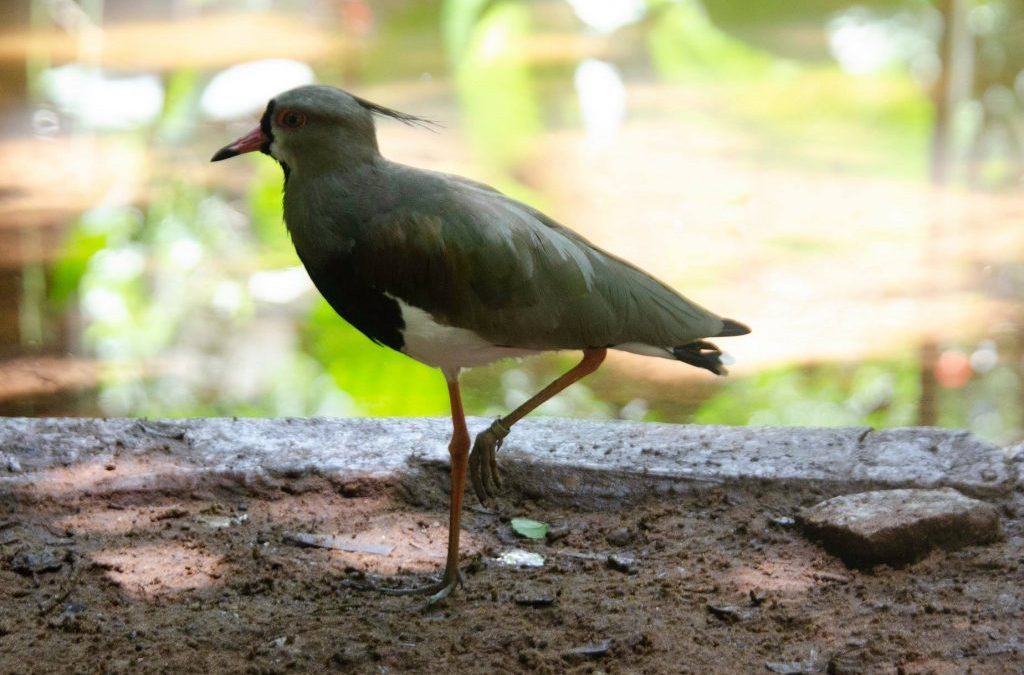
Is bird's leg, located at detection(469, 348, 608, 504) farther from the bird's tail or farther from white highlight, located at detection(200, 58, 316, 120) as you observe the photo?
white highlight, located at detection(200, 58, 316, 120)

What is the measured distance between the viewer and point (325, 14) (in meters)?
11.6

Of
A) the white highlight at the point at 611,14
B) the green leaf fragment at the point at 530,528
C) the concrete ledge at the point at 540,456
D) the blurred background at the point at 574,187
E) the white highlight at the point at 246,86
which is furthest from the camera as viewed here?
the white highlight at the point at 611,14

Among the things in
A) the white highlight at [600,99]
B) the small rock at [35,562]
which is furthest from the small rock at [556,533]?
the white highlight at [600,99]

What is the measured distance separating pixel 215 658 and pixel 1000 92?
7.63 meters

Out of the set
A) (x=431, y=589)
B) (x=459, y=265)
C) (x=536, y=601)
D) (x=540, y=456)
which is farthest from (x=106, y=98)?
(x=536, y=601)

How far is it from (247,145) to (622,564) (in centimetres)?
144

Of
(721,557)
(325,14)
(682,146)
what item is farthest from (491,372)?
(325,14)

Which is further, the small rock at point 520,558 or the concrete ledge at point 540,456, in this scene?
the concrete ledge at point 540,456

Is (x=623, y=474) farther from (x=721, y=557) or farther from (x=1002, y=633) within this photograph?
(x=1002, y=633)

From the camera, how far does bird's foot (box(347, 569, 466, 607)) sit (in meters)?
3.28

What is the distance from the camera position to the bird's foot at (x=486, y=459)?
3580 millimetres

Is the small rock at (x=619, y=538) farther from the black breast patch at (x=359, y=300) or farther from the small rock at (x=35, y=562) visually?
the small rock at (x=35, y=562)

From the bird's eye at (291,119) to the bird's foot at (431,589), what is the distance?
1164mm

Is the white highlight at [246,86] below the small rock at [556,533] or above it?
above
